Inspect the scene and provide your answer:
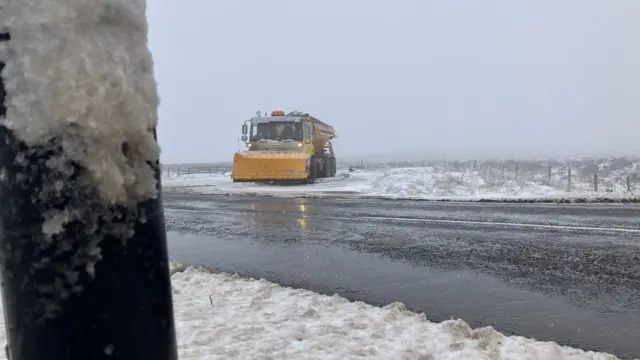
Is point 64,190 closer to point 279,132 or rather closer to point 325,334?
point 325,334

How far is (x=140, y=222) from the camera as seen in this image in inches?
41.3

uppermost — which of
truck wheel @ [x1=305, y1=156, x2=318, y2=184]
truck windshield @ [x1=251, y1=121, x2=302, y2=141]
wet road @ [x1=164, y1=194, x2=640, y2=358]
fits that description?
truck windshield @ [x1=251, y1=121, x2=302, y2=141]

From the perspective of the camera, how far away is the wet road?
4.73 m

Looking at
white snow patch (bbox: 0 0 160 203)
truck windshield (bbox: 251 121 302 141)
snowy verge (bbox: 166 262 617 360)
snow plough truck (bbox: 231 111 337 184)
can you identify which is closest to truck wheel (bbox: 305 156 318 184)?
snow plough truck (bbox: 231 111 337 184)

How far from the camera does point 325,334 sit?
3904 mm

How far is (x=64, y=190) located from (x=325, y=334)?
323 cm

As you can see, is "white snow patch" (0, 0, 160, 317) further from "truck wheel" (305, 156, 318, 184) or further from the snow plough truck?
"truck wheel" (305, 156, 318, 184)

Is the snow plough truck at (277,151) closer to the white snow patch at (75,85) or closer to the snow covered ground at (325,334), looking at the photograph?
the snow covered ground at (325,334)

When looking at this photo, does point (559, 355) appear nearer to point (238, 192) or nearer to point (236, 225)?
point (236, 225)

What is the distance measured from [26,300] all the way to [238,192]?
19.6m

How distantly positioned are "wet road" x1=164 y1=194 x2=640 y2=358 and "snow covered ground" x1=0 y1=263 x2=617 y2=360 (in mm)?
588

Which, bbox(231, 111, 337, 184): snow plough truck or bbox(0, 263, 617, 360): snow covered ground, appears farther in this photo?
bbox(231, 111, 337, 184): snow plough truck

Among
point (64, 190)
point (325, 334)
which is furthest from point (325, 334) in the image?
point (64, 190)

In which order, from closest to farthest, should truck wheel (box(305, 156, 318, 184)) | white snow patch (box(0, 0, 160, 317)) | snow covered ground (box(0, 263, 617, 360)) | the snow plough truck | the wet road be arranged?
white snow patch (box(0, 0, 160, 317)) < snow covered ground (box(0, 263, 617, 360)) < the wet road < the snow plough truck < truck wheel (box(305, 156, 318, 184))
